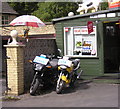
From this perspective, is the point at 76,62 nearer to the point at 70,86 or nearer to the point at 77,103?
the point at 70,86

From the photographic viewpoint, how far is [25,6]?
127 feet

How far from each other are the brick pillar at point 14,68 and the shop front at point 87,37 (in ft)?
9.27

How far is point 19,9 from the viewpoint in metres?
40.0

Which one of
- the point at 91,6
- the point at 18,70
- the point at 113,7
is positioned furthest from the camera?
the point at 91,6

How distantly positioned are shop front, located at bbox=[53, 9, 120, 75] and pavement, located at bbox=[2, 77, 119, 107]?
4.04 ft

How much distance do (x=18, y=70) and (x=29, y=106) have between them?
1660 millimetres

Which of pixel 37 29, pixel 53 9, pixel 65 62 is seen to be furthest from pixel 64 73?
pixel 53 9

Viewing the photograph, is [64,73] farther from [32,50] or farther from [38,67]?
[32,50]

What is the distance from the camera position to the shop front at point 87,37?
9.96 meters

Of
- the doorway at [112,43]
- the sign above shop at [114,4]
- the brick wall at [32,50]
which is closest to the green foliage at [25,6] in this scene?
the doorway at [112,43]

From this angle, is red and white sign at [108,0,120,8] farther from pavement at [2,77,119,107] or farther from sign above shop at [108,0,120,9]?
pavement at [2,77,119,107]

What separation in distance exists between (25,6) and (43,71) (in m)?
31.9

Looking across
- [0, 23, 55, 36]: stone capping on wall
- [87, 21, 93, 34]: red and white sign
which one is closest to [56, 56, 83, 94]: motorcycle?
[87, 21, 93, 34]: red and white sign

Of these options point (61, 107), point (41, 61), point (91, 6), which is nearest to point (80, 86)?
point (41, 61)
